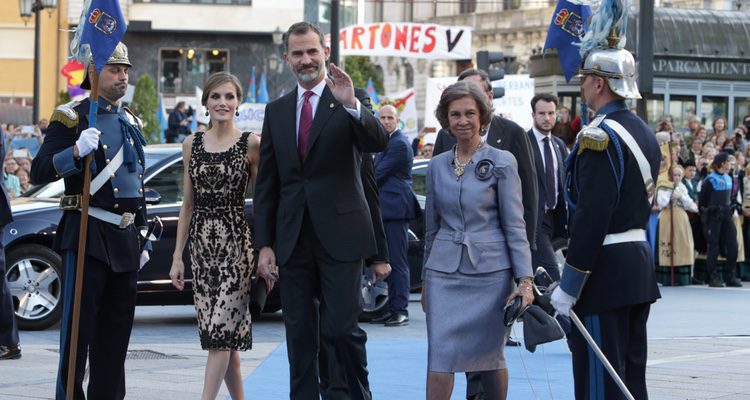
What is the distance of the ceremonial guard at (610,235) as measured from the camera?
244 inches

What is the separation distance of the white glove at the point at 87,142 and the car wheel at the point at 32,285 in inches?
234

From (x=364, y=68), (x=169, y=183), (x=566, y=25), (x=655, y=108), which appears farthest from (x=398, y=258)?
(x=364, y=68)

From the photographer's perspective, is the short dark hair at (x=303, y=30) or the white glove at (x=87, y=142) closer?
the short dark hair at (x=303, y=30)

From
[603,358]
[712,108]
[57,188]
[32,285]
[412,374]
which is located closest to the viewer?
[603,358]

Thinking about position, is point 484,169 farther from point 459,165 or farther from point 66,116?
point 66,116

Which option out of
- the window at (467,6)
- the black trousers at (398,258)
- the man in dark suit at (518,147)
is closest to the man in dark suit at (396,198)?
the black trousers at (398,258)

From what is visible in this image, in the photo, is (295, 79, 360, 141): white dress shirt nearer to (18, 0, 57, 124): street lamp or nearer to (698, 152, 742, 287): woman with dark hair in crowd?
(698, 152, 742, 287): woman with dark hair in crowd

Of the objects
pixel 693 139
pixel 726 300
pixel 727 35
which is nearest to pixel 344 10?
pixel 727 35

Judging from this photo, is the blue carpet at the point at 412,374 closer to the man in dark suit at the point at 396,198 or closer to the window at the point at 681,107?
the man in dark suit at the point at 396,198

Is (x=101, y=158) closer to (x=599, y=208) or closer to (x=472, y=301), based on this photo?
(x=472, y=301)

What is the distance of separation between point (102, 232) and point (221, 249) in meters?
0.62

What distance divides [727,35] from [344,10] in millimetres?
37422

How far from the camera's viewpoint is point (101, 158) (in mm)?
7617

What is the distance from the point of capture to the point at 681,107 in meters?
33.1
